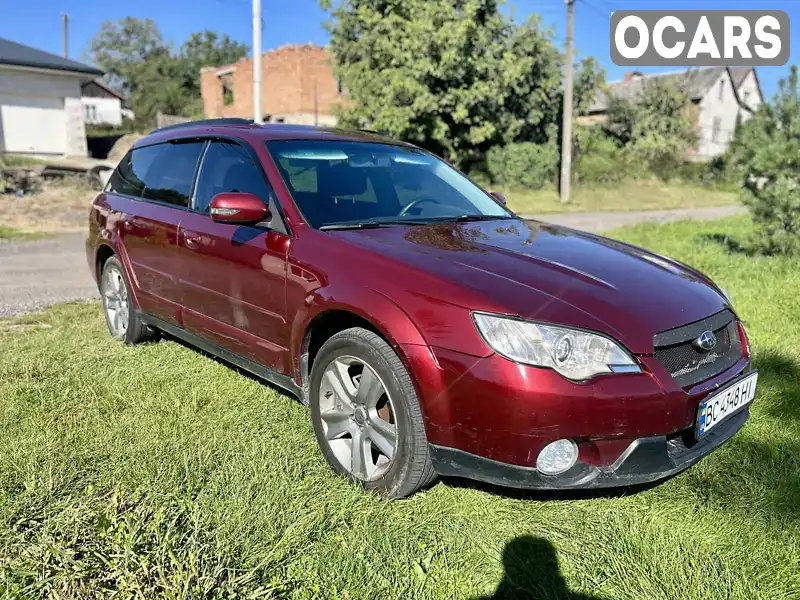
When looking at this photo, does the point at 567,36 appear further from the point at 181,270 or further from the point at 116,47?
the point at 116,47

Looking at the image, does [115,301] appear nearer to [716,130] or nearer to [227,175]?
[227,175]

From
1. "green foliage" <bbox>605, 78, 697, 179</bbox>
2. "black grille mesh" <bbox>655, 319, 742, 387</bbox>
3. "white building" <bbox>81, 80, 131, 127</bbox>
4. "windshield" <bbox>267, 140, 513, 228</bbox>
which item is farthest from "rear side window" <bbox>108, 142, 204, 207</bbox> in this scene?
"white building" <bbox>81, 80, 131, 127</bbox>

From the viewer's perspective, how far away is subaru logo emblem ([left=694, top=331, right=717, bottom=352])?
267cm

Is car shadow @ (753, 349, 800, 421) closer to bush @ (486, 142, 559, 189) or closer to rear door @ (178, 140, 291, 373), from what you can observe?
rear door @ (178, 140, 291, 373)

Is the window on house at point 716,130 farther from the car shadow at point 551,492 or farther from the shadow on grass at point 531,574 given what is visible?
the shadow on grass at point 531,574

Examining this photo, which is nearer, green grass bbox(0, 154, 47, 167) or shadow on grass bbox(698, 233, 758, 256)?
shadow on grass bbox(698, 233, 758, 256)

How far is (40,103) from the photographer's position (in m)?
22.4

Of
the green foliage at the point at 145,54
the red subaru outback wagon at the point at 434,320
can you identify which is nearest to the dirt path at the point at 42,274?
the red subaru outback wagon at the point at 434,320

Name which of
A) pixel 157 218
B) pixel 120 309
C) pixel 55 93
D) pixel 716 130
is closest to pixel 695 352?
pixel 157 218

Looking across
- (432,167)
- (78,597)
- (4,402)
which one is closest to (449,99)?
(432,167)

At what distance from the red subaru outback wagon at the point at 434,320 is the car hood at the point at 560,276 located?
11 mm

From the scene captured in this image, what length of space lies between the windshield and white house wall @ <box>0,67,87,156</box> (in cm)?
2249

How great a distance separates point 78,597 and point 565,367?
72.9 inches

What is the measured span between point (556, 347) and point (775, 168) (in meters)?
7.50
